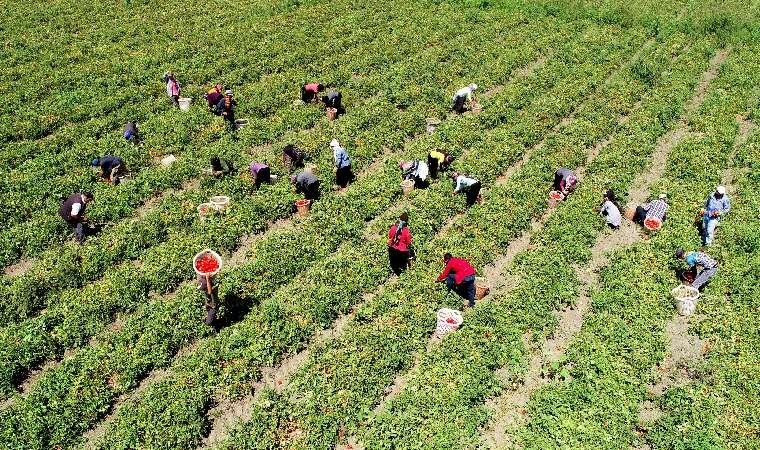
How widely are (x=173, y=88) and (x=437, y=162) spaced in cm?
1147

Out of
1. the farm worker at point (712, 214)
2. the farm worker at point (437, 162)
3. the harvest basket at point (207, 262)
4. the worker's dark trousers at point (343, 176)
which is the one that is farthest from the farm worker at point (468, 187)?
the harvest basket at point (207, 262)

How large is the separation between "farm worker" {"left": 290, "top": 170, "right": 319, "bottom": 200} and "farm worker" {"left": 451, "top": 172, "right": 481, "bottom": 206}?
168 inches

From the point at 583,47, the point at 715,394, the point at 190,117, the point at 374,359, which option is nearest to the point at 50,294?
the point at 374,359

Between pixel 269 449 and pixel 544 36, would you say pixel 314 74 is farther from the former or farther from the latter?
pixel 269 449

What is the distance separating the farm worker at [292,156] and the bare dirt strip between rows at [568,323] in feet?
30.6

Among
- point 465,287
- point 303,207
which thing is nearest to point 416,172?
point 303,207

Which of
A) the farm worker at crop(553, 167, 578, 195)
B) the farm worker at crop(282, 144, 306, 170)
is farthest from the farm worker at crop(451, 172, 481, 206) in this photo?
the farm worker at crop(282, 144, 306, 170)

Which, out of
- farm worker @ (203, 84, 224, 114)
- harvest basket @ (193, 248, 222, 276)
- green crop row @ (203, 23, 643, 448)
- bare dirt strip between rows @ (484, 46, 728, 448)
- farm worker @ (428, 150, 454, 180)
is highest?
farm worker @ (203, 84, 224, 114)

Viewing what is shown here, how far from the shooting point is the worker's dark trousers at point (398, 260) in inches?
594

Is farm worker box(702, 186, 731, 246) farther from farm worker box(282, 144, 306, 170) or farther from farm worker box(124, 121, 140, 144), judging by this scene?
farm worker box(124, 121, 140, 144)

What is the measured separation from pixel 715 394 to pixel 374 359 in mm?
7075

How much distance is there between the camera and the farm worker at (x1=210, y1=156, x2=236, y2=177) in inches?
739

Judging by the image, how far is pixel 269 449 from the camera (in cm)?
1119

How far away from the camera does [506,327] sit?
13.6m
